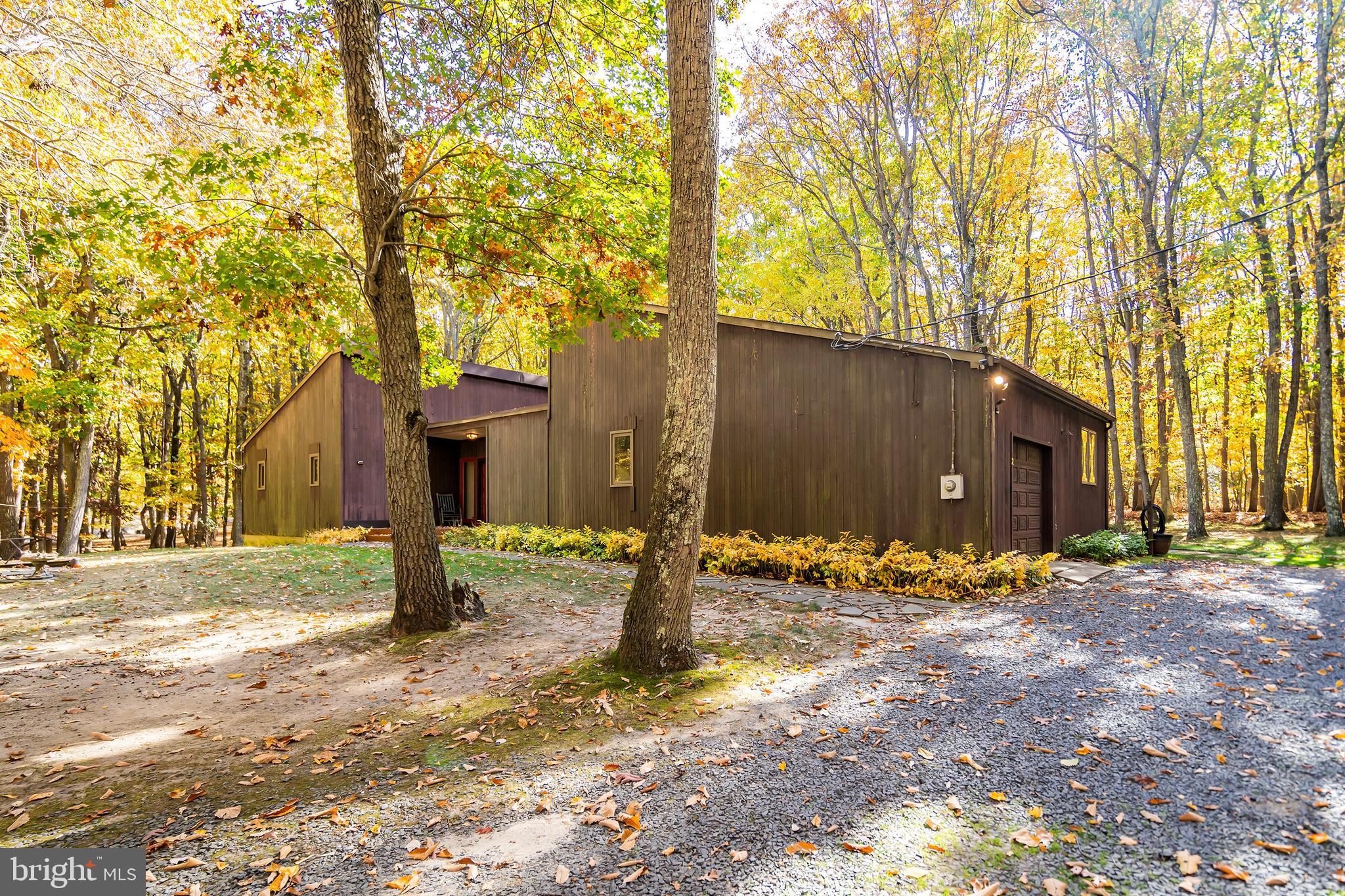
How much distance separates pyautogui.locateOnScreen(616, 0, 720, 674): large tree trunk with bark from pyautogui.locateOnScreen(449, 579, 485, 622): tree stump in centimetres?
246

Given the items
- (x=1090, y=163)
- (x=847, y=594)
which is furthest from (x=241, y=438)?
(x=1090, y=163)

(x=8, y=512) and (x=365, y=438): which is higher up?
(x=365, y=438)

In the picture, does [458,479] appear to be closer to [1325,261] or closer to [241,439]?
[241,439]

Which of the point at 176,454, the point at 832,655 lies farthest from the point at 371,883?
the point at 176,454

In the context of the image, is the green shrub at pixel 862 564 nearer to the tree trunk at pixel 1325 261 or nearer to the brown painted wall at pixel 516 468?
the brown painted wall at pixel 516 468

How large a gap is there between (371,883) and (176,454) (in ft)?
84.7

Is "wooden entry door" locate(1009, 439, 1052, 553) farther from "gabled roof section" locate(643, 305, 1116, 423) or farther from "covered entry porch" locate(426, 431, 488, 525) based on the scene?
"covered entry porch" locate(426, 431, 488, 525)

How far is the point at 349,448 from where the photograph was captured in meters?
16.6

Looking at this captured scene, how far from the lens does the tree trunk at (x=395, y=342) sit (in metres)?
5.86

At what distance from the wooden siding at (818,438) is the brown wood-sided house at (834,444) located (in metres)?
0.02

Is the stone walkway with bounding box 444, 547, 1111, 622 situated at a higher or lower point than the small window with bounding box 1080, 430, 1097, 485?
lower

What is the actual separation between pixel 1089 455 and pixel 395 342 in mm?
14104

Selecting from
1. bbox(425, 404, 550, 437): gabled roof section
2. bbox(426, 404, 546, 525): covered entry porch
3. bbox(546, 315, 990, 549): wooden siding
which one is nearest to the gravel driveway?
bbox(546, 315, 990, 549): wooden siding

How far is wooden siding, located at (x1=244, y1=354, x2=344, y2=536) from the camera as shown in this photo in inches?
660
